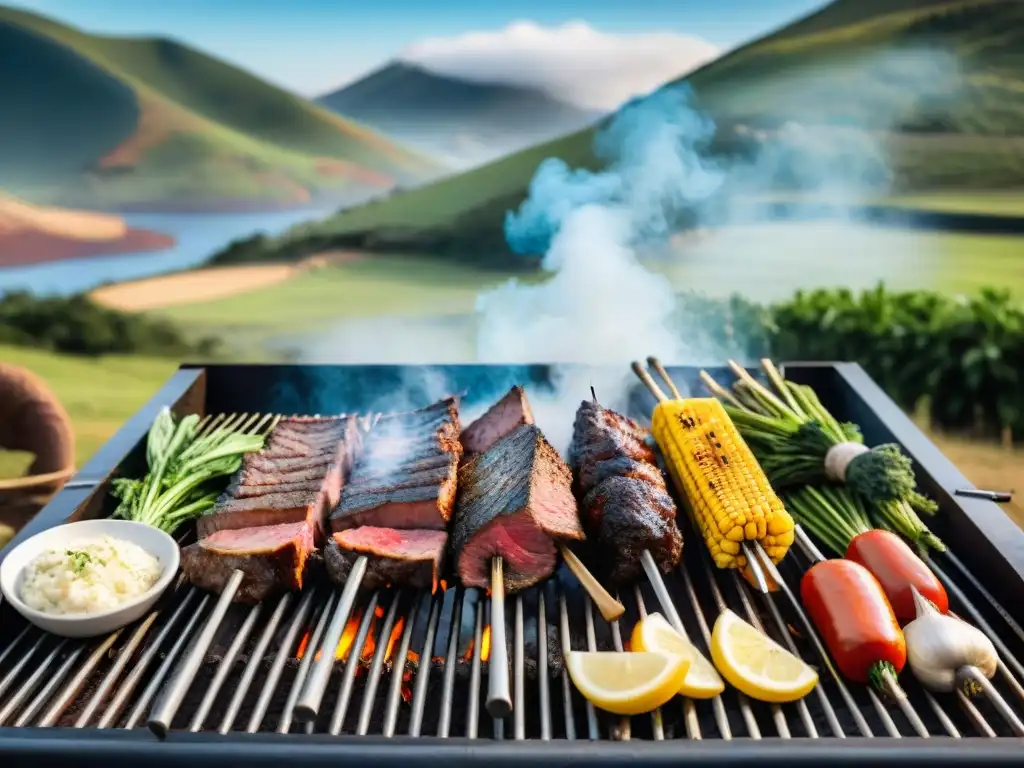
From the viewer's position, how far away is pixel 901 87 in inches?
531

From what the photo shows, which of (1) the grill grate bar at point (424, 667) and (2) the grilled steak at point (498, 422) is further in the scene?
(2) the grilled steak at point (498, 422)

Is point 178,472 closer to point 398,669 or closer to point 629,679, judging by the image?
point 398,669

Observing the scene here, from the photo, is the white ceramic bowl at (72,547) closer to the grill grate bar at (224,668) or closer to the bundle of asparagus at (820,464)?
the grill grate bar at (224,668)

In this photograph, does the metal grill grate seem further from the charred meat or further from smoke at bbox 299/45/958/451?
smoke at bbox 299/45/958/451

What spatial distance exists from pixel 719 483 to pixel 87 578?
2645 mm

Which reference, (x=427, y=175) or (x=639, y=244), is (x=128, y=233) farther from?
(x=639, y=244)

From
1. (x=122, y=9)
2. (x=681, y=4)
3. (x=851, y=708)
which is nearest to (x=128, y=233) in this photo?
(x=122, y=9)

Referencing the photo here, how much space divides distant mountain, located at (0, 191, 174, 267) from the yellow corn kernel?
1177 cm

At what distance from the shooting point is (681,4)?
12656 mm

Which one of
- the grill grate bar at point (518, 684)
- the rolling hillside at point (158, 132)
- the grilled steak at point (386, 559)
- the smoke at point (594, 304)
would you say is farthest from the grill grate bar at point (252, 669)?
the rolling hillside at point (158, 132)

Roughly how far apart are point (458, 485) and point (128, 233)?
11704 mm

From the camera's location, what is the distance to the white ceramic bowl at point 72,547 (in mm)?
3182

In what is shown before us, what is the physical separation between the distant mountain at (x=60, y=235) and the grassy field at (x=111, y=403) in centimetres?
167

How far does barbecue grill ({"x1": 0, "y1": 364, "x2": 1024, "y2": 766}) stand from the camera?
8.41 ft
